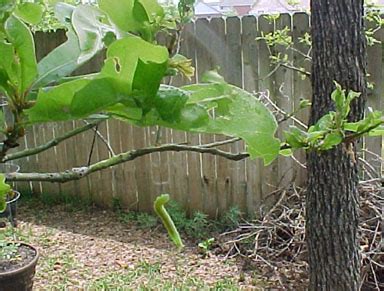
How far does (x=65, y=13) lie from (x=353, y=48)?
6.33 ft

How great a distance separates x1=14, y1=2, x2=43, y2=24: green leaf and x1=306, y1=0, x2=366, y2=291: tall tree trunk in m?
1.77

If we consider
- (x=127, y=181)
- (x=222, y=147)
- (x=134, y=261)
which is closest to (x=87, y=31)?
(x=134, y=261)

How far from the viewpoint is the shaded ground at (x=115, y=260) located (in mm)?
2889

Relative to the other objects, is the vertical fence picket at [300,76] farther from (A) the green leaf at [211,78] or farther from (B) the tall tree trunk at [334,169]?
(A) the green leaf at [211,78]

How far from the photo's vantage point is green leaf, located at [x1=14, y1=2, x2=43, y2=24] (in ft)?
1.07

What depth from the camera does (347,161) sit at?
220 centimetres

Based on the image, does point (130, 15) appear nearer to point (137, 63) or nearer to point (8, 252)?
point (137, 63)

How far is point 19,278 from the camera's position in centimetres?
262

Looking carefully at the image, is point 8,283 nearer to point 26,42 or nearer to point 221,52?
point 221,52

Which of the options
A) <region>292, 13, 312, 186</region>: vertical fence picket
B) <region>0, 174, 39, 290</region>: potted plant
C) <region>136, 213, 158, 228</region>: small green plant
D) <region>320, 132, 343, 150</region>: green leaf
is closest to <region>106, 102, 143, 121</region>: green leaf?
<region>320, 132, 343, 150</region>: green leaf

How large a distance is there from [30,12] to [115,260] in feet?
9.81

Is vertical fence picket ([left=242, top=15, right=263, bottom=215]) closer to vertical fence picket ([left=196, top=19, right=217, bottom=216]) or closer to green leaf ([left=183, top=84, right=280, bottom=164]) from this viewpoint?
vertical fence picket ([left=196, top=19, right=217, bottom=216])

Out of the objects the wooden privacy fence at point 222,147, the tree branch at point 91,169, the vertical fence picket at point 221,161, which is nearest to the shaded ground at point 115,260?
the wooden privacy fence at point 222,147

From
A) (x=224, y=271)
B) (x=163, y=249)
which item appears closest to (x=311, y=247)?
(x=224, y=271)
